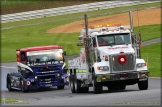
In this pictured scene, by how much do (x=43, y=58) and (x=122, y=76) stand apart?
276 inches

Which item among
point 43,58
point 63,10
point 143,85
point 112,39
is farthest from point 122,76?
point 63,10

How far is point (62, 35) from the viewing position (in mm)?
61688

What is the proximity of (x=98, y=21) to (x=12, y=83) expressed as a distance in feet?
108

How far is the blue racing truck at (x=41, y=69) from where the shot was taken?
2878 centimetres

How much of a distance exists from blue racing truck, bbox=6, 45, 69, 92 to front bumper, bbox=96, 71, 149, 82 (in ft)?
19.2

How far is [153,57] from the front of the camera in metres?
42.1

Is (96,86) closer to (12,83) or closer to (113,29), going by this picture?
(113,29)

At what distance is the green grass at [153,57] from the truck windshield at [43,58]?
20.4 feet

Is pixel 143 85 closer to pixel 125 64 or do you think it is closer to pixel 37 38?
pixel 125 64

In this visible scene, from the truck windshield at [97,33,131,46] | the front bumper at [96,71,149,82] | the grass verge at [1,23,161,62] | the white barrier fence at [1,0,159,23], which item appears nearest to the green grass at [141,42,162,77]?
the grass verge at [1,23,161,62]

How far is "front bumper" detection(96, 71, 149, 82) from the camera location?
23.3m

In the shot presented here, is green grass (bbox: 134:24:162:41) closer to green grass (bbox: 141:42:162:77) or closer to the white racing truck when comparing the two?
green grass (bbox: 141:42:162:77)

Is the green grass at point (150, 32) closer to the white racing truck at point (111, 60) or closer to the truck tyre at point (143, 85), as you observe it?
the white racing truck at point (111, 60)

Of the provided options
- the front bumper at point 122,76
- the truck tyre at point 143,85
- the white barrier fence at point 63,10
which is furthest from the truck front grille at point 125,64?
the white barrier fence at point 63,10
